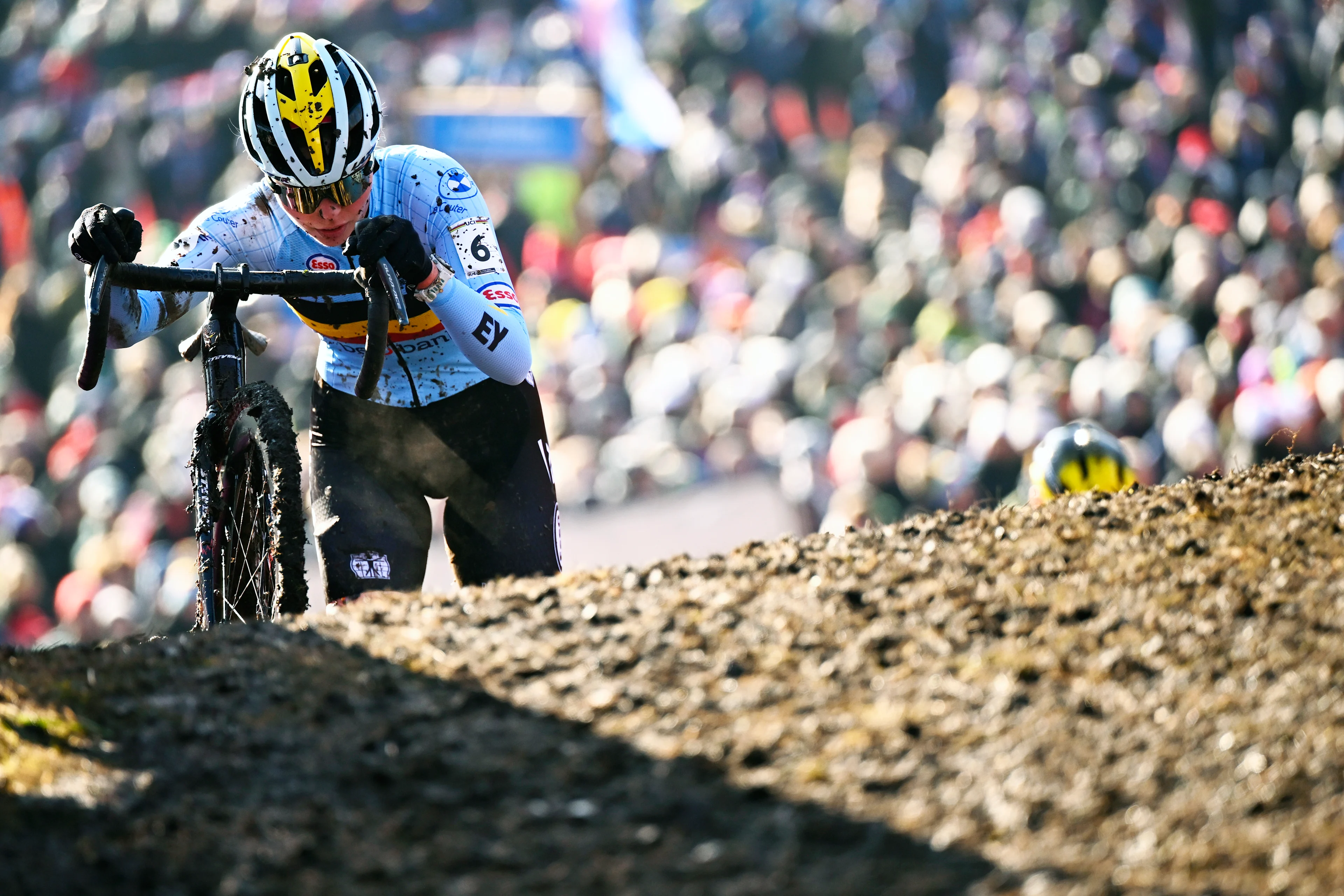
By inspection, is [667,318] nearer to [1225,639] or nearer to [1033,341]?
[1033,341]

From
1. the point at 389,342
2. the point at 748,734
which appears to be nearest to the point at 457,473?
the point at 389,342

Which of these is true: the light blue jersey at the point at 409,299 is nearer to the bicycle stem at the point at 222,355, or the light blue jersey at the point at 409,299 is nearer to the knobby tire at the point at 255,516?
the bicycle stem at the point at 222,355

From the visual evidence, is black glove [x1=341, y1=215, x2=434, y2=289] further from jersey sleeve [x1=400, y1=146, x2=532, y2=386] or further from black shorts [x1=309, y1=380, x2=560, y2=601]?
black shorts [x1=309, y1=380, x2=560, y2=601]

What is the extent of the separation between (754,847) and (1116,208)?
994 centimetres

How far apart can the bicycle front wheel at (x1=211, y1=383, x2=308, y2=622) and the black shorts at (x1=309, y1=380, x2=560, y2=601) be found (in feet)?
1.36

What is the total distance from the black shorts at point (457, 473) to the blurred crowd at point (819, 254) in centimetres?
273

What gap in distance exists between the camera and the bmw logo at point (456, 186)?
6375 mm

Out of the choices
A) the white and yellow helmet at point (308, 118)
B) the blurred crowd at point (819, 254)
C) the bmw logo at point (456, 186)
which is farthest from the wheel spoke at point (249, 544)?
the blurred crowd at point (819, 254)

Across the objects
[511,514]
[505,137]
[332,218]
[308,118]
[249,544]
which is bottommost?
[249,544]

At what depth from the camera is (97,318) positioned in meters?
5.57

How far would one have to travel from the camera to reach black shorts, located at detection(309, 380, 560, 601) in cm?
650

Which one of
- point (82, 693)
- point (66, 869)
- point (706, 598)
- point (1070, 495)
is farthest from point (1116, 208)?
point (66, 869)

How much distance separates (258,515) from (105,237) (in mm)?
1153

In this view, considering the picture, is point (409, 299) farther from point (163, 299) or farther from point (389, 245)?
point (163, 299)
